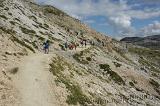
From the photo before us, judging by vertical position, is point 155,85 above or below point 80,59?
below

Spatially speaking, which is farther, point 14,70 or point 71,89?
point 71,89

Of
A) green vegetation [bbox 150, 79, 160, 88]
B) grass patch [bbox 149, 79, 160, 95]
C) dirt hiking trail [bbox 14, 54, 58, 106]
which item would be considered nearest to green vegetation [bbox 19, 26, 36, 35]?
grass patch [bbox 149, 79, 160, 95]

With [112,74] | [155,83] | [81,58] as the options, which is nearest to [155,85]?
[155,83]

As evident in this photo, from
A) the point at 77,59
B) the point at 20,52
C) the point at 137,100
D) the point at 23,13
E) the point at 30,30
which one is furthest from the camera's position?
the point at 23,13

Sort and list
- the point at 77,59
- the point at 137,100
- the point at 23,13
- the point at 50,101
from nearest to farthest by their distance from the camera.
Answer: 1. the point at 50,101
2. the point at 137,100
3. the point at 77,59
4. the point at 23,13

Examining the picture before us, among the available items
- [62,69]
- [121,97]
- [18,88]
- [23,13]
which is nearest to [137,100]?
[121,97]

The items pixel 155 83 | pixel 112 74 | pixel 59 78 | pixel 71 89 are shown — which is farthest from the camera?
pixel 155 83

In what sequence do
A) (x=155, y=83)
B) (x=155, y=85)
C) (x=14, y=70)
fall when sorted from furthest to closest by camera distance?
1. (x=155, y=83)
2. (x=155, y=85)
3. (x=14, y=70)

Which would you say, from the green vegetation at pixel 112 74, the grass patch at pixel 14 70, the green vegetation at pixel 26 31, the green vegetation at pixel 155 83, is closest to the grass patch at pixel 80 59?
the green vegetation at pixel 112 74

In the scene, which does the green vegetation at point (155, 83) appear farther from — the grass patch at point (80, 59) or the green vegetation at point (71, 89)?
the green vegetation at point (71, 89)

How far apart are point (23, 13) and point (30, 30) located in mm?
16802

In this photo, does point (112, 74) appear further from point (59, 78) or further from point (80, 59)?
point (59, 78)

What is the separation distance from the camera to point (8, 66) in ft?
131

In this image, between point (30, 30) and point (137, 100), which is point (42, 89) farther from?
point (30, 30)
